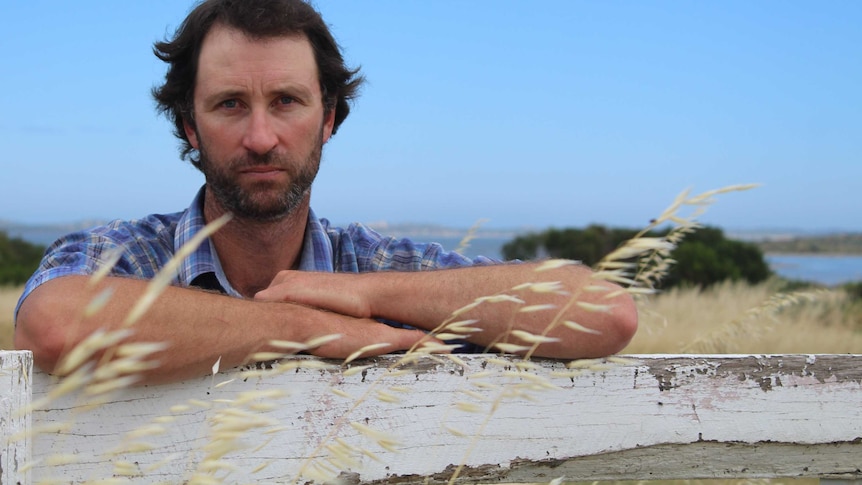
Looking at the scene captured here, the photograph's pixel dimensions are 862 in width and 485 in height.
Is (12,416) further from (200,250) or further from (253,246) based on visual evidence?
(253,246)

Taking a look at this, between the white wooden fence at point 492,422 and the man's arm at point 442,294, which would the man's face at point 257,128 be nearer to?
the man's arm at point 442,294

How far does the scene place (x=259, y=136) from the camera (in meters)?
2.90

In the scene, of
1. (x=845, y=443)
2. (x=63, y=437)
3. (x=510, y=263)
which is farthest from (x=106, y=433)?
(x=845, y=443)

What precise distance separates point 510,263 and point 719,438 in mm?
762

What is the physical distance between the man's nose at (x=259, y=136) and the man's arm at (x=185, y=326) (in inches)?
37.3

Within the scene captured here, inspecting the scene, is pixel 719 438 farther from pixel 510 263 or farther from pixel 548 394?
pixel 510 263

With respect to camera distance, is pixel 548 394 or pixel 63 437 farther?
pixel 548 394

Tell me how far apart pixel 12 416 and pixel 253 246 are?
5.03 ft

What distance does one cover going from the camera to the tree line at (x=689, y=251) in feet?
63.0

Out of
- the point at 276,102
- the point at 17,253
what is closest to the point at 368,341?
the point at 276,102

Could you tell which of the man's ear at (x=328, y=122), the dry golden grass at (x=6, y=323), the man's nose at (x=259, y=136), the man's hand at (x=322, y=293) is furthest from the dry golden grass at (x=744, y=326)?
the dry golden grass at (x=6, y=323)

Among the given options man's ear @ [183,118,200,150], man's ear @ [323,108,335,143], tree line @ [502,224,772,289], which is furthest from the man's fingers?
tree line @ [502,224,772,289]

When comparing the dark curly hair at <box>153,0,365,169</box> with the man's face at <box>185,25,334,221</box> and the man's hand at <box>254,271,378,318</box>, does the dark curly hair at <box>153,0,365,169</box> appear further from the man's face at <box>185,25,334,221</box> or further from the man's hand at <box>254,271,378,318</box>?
the man's hand at <box>254,271,378,318</box>

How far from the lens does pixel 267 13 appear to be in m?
3.21
